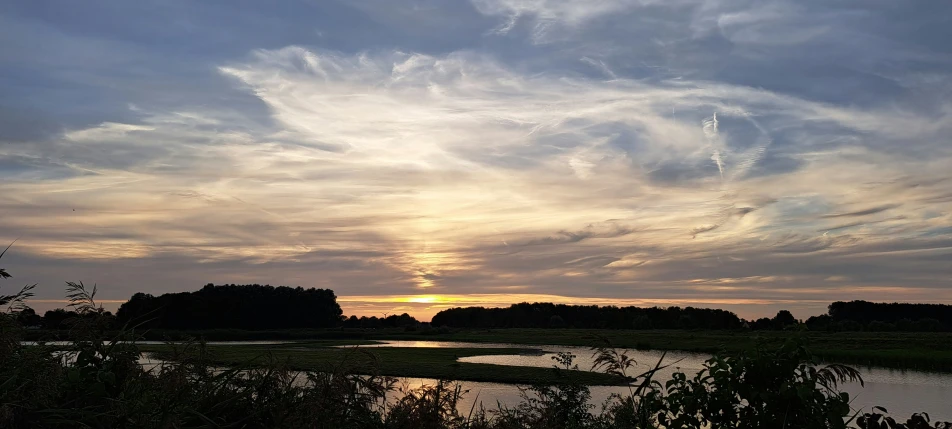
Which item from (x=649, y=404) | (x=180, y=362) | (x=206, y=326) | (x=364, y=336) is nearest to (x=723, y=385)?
(x=649, y=404)

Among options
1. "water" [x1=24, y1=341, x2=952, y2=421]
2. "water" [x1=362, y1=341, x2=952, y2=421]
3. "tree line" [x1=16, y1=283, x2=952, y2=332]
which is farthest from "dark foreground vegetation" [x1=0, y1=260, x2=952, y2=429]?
"tree line" [x1=16, y1=283, x2=952, y2=332]

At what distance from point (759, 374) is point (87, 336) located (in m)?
4.48

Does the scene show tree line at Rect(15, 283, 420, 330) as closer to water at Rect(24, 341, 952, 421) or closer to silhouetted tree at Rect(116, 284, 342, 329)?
silhouetted tree at Rect(116, 284, 342, 329)

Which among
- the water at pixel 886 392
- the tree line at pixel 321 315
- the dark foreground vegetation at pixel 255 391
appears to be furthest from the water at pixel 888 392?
the tree line at pixel 321 315

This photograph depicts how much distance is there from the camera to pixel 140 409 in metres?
3.31

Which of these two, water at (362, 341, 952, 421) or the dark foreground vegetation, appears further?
water at (362, 341, 952, 421)

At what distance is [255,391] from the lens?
4.04 m

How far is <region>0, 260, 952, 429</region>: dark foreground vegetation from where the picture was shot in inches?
132

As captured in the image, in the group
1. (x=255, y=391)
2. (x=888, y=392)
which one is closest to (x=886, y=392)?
(x=888, y=392)

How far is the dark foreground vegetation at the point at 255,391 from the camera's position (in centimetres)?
336

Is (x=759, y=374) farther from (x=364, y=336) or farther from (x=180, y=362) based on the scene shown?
(x=364, y=336)

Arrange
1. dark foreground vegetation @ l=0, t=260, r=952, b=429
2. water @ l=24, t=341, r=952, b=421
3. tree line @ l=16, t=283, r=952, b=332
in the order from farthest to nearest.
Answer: tree line @ l=16, t=283, r=952, b=332, water @ l=24, t=341, r=952, b=421, dark foreground vegetation @ l=0, t=260, r=952, b=429

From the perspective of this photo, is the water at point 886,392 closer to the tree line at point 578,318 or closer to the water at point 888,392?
the water at point 888,392

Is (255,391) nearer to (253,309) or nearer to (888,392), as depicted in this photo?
(888,392)
